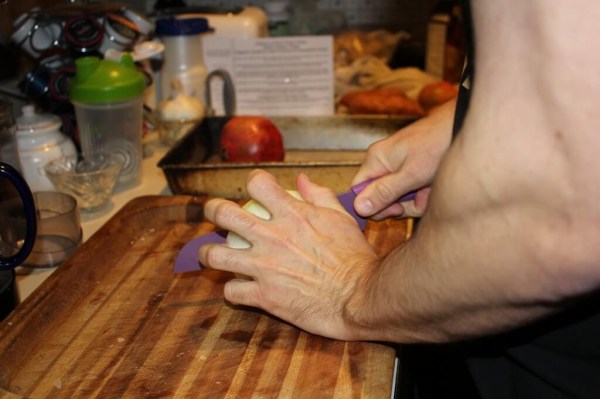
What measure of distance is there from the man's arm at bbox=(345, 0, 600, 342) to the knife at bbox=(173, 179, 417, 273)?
277 millimetres

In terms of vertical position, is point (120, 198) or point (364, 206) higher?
point (364, 206)

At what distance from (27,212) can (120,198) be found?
1.40 ft

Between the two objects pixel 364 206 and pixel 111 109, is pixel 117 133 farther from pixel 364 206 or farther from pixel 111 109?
pixel 364 206

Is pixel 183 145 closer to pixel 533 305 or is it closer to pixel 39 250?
pixel 39 250

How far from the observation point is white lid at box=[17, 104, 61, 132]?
109cm

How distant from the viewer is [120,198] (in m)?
1.16

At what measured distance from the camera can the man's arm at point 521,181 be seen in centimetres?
43

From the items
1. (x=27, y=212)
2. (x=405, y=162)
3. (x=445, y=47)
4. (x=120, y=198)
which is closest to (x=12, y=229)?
(x=27, y=212)

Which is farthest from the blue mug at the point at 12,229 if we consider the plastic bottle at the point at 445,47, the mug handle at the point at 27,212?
the plastic bottle at the point at 445,47

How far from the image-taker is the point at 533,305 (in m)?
0.52

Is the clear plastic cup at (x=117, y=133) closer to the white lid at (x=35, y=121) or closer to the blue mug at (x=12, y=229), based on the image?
the white lid at (x=35, y=121)

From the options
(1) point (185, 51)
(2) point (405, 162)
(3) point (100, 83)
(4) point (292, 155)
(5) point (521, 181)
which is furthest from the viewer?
(1) point (185, 51)

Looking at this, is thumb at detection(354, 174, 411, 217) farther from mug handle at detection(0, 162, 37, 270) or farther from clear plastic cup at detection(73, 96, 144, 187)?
clear plastic cup at detection(73, 96, 144, 187)

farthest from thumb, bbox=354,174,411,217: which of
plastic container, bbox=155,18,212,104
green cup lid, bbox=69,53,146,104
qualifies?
plastic container, bbox=155,18,212,104
